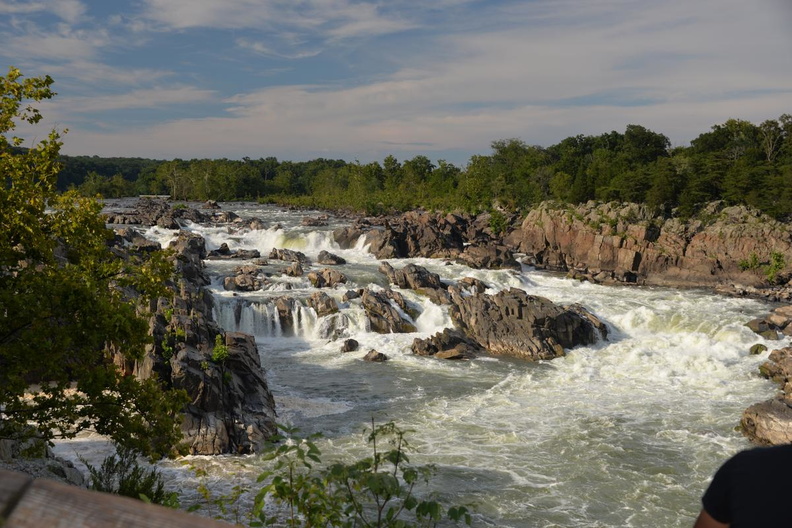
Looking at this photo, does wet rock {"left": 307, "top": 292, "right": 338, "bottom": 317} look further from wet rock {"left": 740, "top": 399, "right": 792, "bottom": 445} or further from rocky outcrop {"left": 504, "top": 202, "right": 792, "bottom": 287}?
rocky outcrop {"left": 504, "top": 202, "right": 792, "bottom": 287}

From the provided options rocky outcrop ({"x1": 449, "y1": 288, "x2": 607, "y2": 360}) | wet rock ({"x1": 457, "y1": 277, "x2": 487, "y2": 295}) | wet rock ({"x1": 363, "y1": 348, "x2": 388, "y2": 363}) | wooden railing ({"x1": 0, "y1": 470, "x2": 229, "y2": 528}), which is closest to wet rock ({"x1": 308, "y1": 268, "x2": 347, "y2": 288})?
wet rock ({"x1": 457, "y1": 277, "x2": 487, "y2": 295})

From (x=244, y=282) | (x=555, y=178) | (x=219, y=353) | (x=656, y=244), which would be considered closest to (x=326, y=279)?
(x=244, y=282)

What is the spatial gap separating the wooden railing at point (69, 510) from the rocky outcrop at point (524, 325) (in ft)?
92.4

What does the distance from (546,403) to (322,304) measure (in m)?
13.8

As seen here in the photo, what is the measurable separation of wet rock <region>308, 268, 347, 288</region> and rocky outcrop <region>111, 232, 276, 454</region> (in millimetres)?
13907

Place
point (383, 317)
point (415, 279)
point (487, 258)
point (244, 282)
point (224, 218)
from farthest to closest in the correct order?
point (224, 218) < point (487, 258) < point (415, 279) < point (244, 282) < point (383, 317)

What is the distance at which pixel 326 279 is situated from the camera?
37.8 metres

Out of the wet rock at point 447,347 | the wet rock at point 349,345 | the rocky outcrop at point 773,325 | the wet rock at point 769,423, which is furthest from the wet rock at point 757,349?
the wet rock at point 349,345

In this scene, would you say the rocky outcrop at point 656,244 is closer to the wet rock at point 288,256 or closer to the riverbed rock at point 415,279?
the riverbed rock at point 415,279

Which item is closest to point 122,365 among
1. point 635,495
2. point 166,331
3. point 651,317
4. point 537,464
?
point 166,331

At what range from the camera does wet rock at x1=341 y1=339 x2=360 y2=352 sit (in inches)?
1179

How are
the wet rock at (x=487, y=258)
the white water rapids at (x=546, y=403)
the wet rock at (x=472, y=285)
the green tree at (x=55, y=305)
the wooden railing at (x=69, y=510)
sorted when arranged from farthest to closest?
1. the wet rock at (x=487, y=258)
2. the wet rock at (x=472, y=285)
3. the white water rapids at (x=546, y=403)
4. the green tree at (x=55, y=305)
5. the wooden railing at (x=69, y=510)

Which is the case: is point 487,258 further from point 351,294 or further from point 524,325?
point 524,325

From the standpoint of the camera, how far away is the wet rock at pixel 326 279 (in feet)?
123
